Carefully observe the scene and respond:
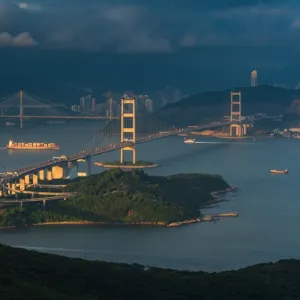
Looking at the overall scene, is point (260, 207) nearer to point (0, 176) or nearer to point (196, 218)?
point (196, 218)

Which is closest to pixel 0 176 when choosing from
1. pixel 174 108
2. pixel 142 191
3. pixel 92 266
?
pixel 142 191

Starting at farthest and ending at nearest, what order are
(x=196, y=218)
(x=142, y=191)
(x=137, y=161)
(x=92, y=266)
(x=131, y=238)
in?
(x=137, y=161) → (x=142, y=191) → (x=196, y=218) → (x=131, y=238) → (x=92, y=266)

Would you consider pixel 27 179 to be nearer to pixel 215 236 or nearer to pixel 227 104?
pixel 215 236

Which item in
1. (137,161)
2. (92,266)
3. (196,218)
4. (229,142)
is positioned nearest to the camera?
(92,266)

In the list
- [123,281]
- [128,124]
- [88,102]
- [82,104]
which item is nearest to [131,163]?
[128,124]

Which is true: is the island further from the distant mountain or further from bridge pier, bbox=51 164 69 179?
the distant mountain

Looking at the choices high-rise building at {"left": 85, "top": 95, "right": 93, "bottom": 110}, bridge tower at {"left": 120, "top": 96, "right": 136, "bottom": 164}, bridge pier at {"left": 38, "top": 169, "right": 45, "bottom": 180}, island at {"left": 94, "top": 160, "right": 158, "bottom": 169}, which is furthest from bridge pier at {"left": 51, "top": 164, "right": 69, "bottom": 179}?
high-rise building at {"left": 85, "top": 95, "right": 93, "bottom": 110}
